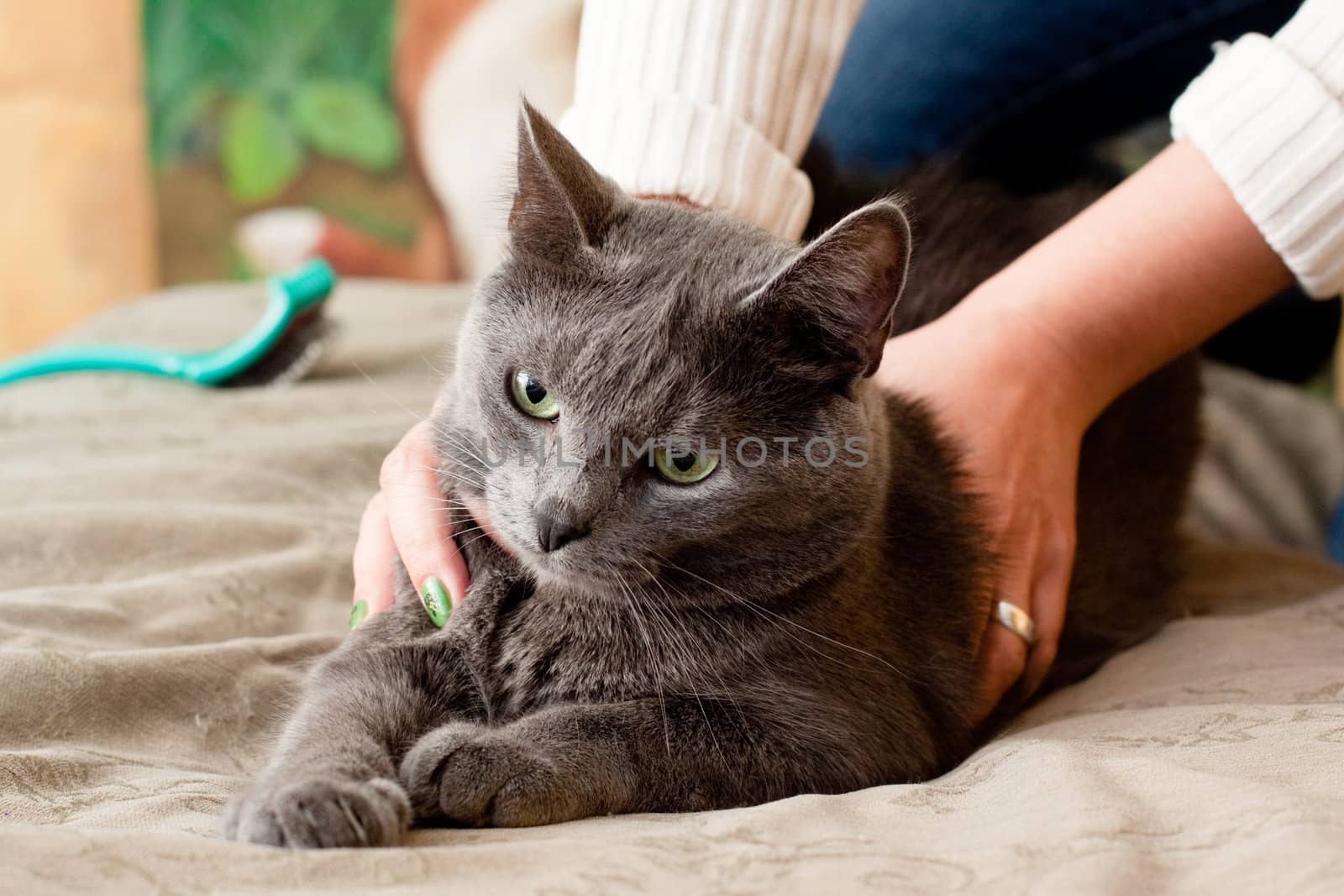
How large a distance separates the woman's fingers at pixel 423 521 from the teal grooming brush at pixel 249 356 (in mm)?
1048

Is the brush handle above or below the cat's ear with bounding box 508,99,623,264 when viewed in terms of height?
below

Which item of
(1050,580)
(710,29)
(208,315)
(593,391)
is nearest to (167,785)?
(593,391)

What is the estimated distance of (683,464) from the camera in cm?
101

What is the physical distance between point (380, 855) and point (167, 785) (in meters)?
0.36

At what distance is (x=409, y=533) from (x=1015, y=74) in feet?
4.54

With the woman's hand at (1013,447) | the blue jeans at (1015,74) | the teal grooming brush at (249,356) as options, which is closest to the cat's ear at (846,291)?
the woman's hand at (1013,447)

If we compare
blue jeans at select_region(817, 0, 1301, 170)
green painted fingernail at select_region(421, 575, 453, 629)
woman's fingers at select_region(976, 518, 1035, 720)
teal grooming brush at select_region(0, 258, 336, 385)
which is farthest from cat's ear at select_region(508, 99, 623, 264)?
teal grooming brush at select_region(0, 258, 336, 385)

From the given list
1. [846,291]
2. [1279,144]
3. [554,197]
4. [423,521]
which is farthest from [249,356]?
[1279,144]

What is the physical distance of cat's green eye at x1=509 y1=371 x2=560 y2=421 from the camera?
1.04 meters

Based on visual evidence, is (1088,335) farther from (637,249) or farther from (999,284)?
(637,249)

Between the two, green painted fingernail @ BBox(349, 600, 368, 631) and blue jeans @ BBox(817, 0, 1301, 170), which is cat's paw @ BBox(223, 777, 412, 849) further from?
blue jeans @ BBox(817, 0, 1301, 170)

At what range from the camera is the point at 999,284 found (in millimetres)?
1466

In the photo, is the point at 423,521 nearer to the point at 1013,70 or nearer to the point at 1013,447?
the point at 1013,447

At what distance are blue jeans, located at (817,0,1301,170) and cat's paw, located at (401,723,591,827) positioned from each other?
136 cm
